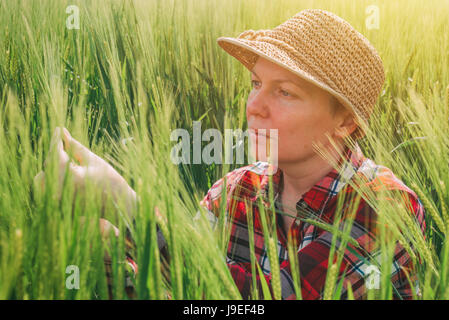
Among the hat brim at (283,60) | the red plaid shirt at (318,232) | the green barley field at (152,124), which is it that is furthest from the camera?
the hat brim at (283,60)

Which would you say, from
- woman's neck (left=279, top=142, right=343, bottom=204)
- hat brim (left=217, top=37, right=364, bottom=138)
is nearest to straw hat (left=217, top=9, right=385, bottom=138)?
hat brim (left=217, top=37, right=364, bottom=138)

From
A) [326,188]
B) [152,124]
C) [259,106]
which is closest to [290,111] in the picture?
[259,106]

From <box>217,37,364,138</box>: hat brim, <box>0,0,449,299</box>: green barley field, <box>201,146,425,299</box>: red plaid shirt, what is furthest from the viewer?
<box>217,37,364,138</box>: hat brim

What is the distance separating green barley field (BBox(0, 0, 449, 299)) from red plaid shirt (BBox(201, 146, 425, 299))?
4cm

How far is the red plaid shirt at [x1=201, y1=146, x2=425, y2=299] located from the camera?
2.69ft

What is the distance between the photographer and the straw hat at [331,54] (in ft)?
3.21

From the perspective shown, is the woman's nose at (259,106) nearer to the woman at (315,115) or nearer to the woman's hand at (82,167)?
the woman at (315,115)

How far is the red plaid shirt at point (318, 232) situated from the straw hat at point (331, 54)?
13 centimetres

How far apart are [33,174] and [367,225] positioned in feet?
1.94

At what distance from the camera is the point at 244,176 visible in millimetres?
1172

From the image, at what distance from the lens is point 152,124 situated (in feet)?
2.16

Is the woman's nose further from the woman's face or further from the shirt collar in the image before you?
the shirt collar

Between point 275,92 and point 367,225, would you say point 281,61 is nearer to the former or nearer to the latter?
point 275,92

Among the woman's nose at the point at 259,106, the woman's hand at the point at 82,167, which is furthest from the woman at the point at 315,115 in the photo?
the woman's hand at the point at 82,167
